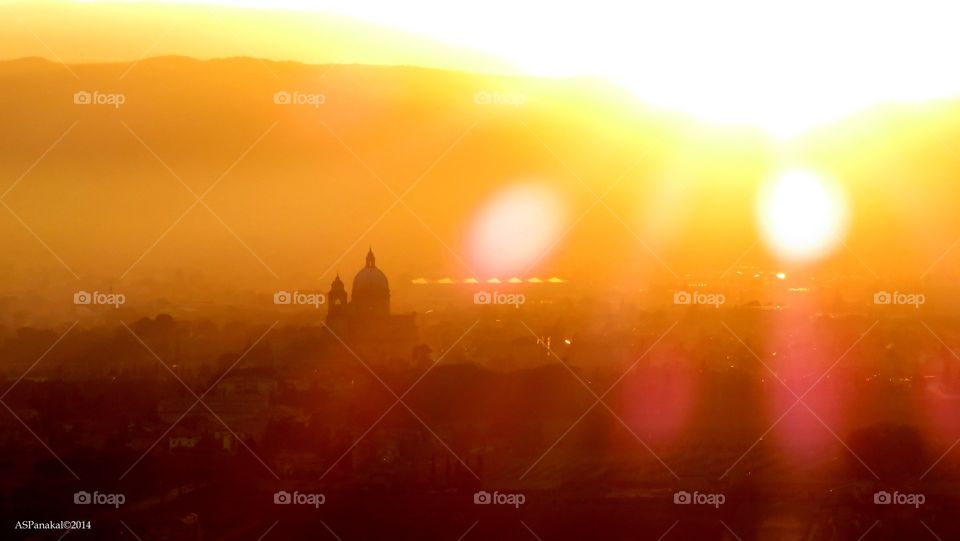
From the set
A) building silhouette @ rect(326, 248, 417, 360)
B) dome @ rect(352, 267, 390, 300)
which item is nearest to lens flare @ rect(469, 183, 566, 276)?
building silhouette @ rect(326, 248, 417, 360)

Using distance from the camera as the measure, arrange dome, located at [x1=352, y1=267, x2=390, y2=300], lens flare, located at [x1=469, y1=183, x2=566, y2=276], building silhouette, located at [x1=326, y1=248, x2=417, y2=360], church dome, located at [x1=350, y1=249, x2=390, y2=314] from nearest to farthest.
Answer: building silhouette, located at [x1=326, y1=248, x2=417, y2=360], lens flare, located at [x1=469, y1=183, x2=566, y2=276], church dome, located at [x1=350, y1=249, x2=390, y2=314], dome, located at [x1=352, y1=267, x2=390, y2=300]

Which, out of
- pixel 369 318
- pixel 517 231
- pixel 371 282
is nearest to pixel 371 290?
pixel 371 282

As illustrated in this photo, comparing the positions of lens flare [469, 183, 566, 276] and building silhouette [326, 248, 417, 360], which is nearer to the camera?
building silhouette [326, 248, 417, 360]

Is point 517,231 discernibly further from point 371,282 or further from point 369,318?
point 369,318

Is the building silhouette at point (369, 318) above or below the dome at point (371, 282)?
below

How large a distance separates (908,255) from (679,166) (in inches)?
194

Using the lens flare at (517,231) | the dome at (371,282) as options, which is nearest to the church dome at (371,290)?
the dome at (371,282)

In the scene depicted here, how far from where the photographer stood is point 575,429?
56.3 ft

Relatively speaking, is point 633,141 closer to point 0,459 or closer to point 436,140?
point 436,140

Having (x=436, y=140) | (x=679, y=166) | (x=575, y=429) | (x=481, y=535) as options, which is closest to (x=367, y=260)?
(x=436, y=140)

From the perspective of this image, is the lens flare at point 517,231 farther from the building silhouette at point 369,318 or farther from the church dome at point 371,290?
the church dome at point 371,290

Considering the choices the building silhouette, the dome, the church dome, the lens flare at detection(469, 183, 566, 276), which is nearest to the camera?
the building silhouette

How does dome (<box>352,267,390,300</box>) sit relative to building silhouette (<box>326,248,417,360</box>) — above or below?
above

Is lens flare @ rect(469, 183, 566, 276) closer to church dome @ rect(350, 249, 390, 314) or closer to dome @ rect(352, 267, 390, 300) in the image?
church dome @ rect(350, 249, 390, 314)
